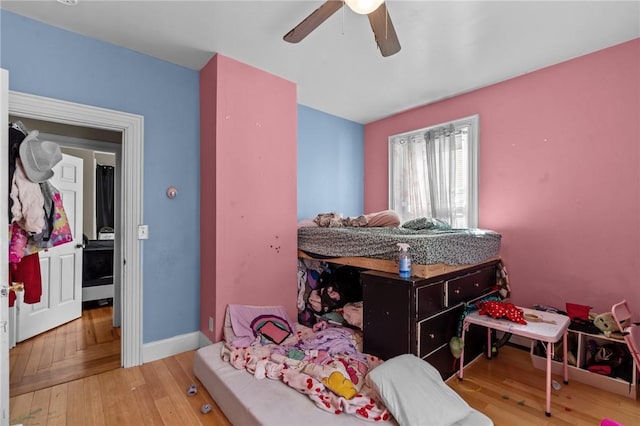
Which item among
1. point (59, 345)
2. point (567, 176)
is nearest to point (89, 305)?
point (59, 345)

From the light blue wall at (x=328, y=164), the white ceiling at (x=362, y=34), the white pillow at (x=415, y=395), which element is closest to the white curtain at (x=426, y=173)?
the light blue wall at (x=328, y=164)

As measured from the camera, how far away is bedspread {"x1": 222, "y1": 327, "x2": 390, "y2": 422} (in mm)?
1705

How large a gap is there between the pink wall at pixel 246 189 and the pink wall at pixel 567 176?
2093 mm

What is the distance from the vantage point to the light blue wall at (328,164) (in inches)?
149

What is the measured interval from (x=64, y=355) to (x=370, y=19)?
3.60 metres

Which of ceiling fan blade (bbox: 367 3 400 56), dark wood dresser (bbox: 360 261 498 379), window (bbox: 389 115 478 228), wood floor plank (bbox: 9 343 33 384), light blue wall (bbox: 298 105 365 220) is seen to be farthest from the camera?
light blue wall (bbox: 298 105 365 220)

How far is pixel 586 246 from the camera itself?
2586mm

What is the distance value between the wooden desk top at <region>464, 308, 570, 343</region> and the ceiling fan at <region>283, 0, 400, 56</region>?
2005 millimetres

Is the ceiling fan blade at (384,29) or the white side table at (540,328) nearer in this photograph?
the ceiling fan blade at (384,29)

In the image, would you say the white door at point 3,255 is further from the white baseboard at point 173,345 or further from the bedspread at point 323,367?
the bedspread at point 323,367

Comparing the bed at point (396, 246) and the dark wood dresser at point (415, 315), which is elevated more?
the bed at point (396, 246)

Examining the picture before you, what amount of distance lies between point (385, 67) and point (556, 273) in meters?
2.44

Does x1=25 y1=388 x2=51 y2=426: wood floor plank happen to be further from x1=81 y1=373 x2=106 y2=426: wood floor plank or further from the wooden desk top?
the wooden desk top

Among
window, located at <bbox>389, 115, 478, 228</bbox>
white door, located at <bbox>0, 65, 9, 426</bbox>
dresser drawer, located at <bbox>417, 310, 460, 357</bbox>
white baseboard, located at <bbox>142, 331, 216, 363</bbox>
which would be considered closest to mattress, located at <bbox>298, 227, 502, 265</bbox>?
dresser drawer, located at <bbox>417, 310, 460, 357</bbox>
